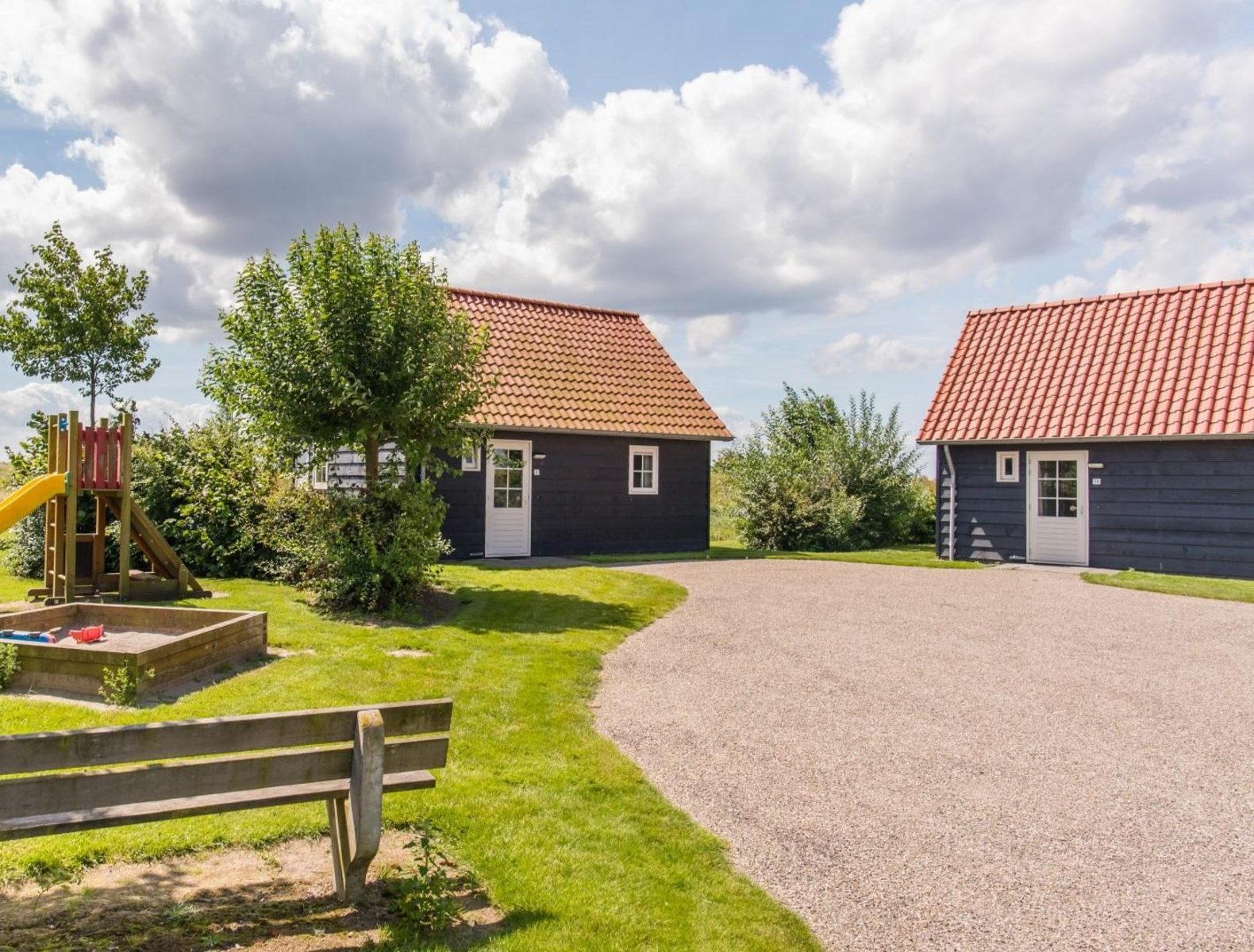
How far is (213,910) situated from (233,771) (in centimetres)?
70

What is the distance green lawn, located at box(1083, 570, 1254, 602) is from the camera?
13.7 meters

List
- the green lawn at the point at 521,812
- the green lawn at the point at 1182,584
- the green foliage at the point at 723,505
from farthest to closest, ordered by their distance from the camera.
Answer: the green foliage at the point at 723,505, the green lawn at the point at 1182,584, the green lawn at the point at 521,812

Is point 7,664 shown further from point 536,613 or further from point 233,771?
point 536,613

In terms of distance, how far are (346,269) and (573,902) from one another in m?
8.68

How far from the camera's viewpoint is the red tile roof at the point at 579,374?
18.6 meters

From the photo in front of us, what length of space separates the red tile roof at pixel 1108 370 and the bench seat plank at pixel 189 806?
16534 mm

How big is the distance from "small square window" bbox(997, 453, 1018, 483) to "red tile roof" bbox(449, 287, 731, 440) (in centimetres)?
578

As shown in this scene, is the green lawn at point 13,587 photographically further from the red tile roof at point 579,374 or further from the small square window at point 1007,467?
the small square window at point 1007,467

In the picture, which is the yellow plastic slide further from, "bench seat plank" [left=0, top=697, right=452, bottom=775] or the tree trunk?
"bench seat plank" [left=0, top=697, right=452, bottom=775]

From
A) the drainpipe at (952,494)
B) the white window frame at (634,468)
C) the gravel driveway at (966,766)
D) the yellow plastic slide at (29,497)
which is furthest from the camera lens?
the white window frame at (634,468)

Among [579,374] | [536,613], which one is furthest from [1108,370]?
[536,613]

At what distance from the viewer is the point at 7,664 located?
708 centimetres

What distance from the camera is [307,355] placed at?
10.8 metres

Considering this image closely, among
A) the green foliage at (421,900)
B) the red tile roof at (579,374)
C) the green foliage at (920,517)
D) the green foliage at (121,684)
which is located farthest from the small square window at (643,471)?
the green foliage at (421,900)
